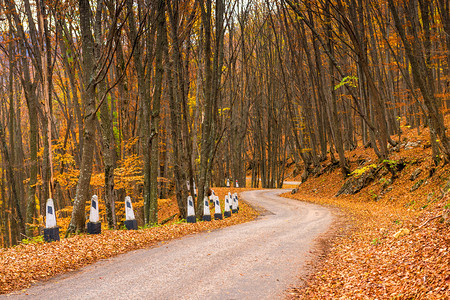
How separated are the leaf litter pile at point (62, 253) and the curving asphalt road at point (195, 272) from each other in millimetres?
307

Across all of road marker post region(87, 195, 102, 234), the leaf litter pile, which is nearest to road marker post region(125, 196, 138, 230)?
the leaf litter pile

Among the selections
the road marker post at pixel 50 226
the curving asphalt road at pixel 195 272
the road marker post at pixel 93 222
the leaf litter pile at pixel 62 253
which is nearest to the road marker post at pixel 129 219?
the leaf litter pile at pixel 62 253

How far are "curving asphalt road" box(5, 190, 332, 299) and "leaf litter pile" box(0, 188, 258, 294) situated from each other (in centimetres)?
31

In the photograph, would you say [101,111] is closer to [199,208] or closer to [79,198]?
[79,198]

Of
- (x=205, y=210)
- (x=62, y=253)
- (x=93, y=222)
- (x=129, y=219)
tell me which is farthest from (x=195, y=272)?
(x=205, y=210)

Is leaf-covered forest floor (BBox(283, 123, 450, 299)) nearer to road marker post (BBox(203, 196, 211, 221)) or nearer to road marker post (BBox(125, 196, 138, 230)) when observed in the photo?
road marker post (BBox(203, 196, 211, 221))

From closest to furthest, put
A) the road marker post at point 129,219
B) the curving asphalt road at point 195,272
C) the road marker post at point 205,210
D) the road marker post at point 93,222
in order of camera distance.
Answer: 1. the curving asphalt road at point 195,272
2. the road marker post at point 93,222
3. the road marker post at point 129,219
4. the road marker post at point 205,210

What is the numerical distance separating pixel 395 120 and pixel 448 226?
23.7m

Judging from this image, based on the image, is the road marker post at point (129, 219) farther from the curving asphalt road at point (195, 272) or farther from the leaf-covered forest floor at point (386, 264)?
the leaf-covered forest floor at point (386, 264)

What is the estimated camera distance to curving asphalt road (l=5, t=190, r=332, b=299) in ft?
14.4

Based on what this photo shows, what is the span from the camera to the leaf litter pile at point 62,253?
494 centimetres

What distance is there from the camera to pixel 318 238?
8.37 m

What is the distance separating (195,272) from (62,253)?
2.52m

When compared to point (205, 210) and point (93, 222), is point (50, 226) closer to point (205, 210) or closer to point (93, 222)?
point (93, 222)
